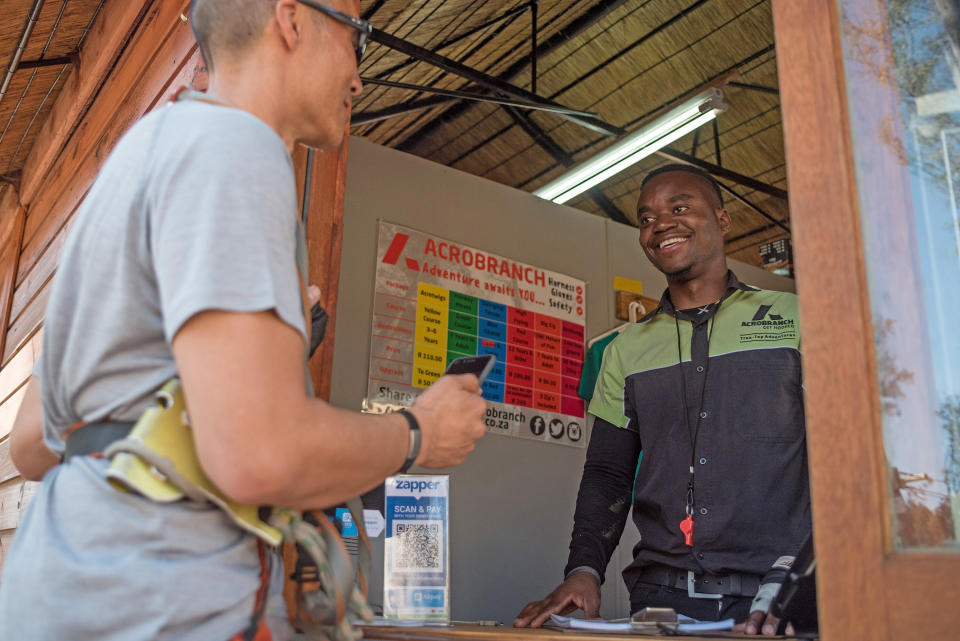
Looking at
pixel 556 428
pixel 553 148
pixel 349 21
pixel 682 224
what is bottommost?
pixel 556 428

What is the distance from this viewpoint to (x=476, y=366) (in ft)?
4.10

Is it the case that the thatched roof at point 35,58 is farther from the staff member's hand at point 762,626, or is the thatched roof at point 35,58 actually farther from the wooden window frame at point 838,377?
the staff member's hand at point 762,626

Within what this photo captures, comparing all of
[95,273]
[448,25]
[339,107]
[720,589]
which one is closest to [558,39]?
[448,25]

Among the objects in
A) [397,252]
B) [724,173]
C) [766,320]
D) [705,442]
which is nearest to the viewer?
[705,442]

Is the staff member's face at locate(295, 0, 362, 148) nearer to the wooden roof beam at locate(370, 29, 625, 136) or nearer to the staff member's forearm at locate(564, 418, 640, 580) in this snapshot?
the staff member's forearm at locate(564, 418, 640, 580)

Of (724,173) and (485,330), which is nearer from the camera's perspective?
(485,330)

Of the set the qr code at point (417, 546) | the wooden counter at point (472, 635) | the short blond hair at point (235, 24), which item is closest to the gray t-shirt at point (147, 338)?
the short blond hair at point (235, 24)

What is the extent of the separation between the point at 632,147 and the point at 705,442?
1.90m

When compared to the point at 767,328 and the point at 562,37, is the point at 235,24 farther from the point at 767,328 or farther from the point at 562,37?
the point at 562,37

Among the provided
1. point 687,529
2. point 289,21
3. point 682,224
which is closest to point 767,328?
point 682,224

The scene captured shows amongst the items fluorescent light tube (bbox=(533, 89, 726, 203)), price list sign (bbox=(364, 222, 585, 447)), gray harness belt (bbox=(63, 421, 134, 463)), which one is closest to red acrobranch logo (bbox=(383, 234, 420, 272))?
price list sign (bbox=(364, 222, 585, 447))

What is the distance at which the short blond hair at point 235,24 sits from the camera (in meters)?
1.15

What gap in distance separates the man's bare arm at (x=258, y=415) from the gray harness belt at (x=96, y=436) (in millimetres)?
126

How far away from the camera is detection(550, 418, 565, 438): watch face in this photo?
3.19 meters
